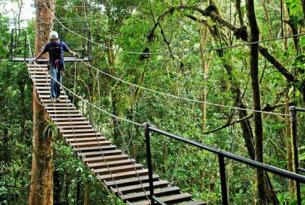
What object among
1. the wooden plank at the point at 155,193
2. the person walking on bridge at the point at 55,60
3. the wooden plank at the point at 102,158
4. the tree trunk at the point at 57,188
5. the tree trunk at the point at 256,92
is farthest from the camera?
the tree trunk at the point at 57,188

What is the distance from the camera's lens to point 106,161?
3.70 m

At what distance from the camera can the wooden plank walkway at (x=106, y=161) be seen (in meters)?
2.91

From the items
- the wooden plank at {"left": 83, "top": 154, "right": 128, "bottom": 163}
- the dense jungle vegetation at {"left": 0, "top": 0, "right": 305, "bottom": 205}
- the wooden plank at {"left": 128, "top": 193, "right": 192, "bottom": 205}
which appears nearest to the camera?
the wooden plank at {"left": 128, "top": 193, "right": 192, "bottom": 205}

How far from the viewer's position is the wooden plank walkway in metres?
2.91

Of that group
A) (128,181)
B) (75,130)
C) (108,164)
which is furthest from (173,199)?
(75,130)

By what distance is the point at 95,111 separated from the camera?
971 centimetres

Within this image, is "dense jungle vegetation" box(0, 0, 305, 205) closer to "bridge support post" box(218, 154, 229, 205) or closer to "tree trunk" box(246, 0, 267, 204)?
"tree trunk" box(246, 0, 267, 204)

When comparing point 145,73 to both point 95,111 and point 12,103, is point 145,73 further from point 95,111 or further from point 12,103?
point 12,103

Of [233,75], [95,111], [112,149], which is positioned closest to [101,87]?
[95,111]

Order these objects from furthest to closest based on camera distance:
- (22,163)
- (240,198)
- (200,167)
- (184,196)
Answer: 1. (22,163)
2. (240,198)
3. (200,167)
4. (184,196)

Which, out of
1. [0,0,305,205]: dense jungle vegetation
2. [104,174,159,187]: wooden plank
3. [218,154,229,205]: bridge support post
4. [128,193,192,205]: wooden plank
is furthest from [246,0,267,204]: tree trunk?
[0,0,305,205]: dense jungle vegetation

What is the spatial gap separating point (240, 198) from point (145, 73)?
3.58 meters

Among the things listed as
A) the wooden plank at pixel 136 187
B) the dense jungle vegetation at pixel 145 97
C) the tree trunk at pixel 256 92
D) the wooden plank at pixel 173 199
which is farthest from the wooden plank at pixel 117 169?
the dense jungle vegetation at pixel 145 97

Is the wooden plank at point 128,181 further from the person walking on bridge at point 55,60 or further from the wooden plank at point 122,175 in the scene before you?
the person walking on bridge at point 55,60
